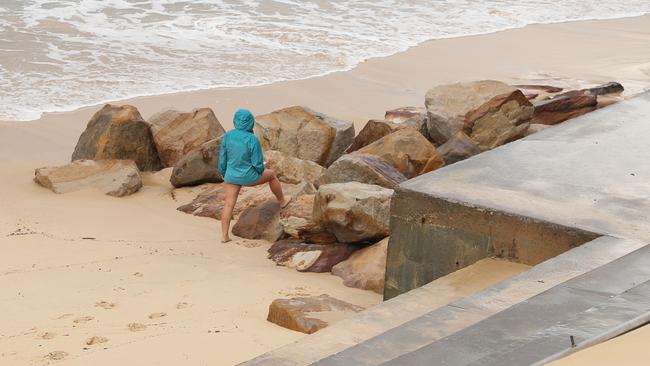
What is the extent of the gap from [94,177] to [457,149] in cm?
269

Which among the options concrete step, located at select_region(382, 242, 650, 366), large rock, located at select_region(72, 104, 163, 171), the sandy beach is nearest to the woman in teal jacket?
the sandy beach

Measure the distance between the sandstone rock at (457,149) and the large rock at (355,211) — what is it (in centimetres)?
186

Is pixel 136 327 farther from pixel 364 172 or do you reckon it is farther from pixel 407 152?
pixel 407 152

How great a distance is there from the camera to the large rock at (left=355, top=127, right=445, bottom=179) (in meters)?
8.05

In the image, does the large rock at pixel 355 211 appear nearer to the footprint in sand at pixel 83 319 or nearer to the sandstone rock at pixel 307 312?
the sandstone rock at pixel 307 312

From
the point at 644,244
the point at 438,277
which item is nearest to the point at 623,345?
the point at 644,244

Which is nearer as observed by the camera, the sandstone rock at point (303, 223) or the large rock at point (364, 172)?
the sandstone rock at point (303, 223)

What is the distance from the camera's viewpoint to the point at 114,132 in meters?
8.95

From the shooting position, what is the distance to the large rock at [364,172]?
7496mm

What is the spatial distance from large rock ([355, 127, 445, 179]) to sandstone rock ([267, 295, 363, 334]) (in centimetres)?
234

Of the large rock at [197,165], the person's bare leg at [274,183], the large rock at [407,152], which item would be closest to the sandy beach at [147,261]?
the large rock at [197,165]

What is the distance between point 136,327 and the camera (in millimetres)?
5609

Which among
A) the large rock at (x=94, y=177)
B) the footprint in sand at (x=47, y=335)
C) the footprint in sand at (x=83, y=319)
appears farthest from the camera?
the large rock at (x=94, y=177)

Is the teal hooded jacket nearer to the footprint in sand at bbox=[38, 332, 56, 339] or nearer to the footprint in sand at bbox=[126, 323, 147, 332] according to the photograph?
the footprint in sand at bbox=[126, 323, 147, 332]
